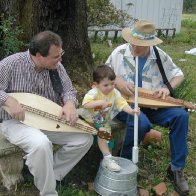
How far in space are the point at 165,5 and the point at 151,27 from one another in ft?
37.5

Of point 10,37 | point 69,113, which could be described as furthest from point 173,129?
point 10,37

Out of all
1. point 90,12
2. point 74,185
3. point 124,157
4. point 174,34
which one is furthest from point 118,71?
point 174,34

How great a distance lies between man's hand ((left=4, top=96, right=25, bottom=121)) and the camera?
365 cm

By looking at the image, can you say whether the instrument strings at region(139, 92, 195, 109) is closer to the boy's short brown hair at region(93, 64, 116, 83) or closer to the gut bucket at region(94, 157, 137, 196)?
the boy's short brown hair at region(93, 64, 116, 83)

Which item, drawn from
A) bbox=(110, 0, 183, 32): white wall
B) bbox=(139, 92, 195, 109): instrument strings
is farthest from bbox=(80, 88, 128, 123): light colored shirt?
bbox=(110, 0, 183, 32): white wall

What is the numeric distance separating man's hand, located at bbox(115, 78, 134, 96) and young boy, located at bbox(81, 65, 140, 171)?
0.20m

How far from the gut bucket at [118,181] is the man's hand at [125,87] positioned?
720 millimetres

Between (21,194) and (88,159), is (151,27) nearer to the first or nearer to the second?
(88,159)

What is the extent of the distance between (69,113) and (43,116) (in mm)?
214

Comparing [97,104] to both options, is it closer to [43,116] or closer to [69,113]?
[69,113]

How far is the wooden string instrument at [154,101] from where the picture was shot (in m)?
4.30

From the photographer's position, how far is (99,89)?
4043mm

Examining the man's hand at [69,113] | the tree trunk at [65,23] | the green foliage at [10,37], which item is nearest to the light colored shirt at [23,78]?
the man's hand at [69,113]

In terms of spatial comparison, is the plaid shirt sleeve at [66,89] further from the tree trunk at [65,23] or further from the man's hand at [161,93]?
the tree trunk at [65,23]
